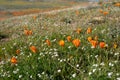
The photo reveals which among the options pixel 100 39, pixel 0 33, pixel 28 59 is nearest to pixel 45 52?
pixel 28 59

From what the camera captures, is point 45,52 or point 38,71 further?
point 45,52

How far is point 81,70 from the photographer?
315 inches

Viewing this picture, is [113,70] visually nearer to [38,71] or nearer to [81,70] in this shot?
[81,70]

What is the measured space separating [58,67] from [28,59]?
1184 millimetres

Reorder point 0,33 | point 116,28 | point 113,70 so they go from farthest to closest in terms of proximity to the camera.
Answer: point 0,33 < point 116,28 < point 113,70

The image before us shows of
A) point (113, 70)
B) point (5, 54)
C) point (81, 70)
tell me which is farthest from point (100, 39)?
point (5, 54)

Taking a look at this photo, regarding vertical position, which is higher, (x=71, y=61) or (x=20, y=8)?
(x=71, y=61)

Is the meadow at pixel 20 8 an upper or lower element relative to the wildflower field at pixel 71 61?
lower

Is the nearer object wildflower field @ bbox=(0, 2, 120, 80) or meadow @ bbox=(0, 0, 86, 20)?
wildflower field @ bbox=(0, 2, 120, 80)

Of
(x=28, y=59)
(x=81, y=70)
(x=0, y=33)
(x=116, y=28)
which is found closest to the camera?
(x=81, y=70)

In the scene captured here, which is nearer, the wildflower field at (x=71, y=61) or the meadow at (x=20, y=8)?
the wildflower field at (x=71, y=61)

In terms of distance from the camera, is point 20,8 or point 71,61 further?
point 20,8

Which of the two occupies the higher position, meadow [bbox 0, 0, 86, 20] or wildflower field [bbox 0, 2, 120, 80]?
wildflower field [bbox 0, 2, 120, 80]

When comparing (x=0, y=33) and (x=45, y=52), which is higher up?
(x=45, y=52)
